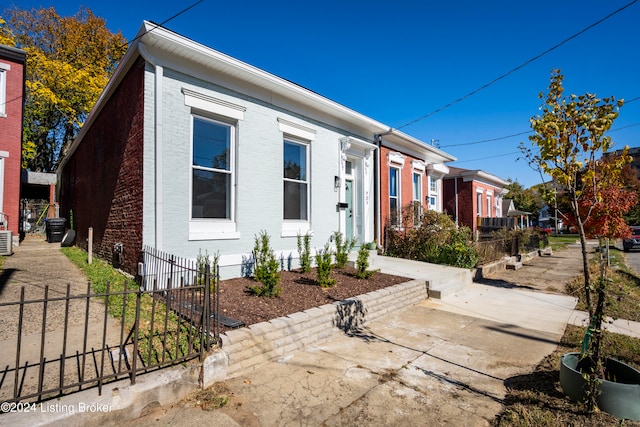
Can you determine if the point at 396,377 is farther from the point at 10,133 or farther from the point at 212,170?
the point at 10,133

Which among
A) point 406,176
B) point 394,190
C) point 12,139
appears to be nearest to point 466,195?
point 406,176

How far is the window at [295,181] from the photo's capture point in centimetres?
841

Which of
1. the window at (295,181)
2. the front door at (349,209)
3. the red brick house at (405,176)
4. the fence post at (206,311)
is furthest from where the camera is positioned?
the red brick house at (405,176)

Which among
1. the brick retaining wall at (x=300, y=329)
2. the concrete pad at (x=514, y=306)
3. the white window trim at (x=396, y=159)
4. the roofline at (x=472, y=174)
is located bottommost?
the concrete pad at (x=514, y=306)

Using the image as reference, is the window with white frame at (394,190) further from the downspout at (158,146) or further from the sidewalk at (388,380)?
the downspout at (158,146)

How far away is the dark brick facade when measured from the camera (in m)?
6.27

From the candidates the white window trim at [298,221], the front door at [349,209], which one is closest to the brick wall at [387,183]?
the front door at [349,209]

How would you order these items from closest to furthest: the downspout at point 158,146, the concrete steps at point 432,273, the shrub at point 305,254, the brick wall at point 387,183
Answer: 1. the downspout at point 158,146
2. the concrete steps at point 432,273
3. the shrub at point 305,254
4. the brick wall at point 387,183

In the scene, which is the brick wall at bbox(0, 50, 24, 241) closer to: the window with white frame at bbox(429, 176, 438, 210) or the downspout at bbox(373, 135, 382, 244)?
the downspout at bbox(373, 135, 382, 244)

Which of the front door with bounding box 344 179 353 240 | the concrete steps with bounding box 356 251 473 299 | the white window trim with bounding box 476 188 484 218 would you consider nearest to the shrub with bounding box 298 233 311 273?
the concrete steps with bounding box 356 251 473 299

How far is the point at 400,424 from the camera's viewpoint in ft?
9.23

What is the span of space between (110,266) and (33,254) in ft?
14.7

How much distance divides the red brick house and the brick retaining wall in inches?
220

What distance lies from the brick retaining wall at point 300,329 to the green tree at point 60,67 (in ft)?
76.1
